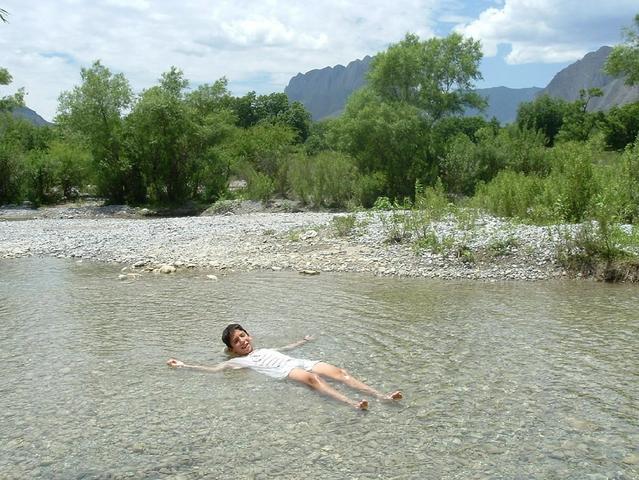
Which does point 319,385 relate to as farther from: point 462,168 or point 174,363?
point 462,168

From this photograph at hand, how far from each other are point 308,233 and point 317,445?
557 inches

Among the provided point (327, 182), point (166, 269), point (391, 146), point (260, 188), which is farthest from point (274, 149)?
point (166, 269)

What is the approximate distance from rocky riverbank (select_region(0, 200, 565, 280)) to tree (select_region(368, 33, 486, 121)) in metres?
25.2

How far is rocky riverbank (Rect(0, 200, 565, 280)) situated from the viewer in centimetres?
1577

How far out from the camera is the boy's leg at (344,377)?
7.47m

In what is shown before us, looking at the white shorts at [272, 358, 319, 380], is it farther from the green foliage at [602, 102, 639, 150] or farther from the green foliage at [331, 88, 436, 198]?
the green foliage at [602, 102, 639, 150]

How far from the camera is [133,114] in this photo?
37.4m

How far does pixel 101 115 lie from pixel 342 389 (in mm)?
34718

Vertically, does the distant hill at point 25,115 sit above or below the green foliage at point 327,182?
above

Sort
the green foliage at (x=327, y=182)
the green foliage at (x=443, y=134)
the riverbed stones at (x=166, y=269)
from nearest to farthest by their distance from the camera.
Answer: the riverbed stones at (x=166, y=269)
the green foliage at (x=327, y=182)
the green foliage at (x=443, y=134)

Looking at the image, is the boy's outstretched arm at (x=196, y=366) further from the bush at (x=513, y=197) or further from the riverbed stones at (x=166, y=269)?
the bush at (x=513, y=197)

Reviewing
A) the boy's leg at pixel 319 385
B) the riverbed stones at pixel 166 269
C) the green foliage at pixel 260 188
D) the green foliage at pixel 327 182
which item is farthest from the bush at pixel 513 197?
the green foliage at pixel 260 188

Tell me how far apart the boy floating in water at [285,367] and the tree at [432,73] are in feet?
125

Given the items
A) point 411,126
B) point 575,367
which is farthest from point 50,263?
point 411,126
